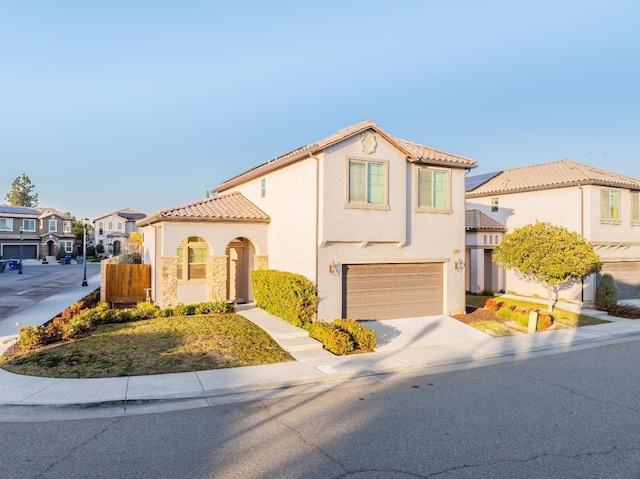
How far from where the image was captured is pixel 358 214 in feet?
46.1

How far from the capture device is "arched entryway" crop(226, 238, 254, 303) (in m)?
19.0

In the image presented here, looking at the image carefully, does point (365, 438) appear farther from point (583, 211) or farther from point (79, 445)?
point (583, 211)

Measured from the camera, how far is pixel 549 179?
22.7 metres

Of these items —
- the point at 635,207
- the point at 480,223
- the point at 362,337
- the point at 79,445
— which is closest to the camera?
the point at 79,445

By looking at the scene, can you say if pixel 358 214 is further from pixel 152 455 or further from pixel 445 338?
pixel 152 455

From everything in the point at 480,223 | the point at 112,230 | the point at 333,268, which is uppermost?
the point at 112,230

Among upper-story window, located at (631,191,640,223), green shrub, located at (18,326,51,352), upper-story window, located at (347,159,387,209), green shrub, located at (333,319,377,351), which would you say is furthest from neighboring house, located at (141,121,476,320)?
upper-story window, located at (631,191,640,223)

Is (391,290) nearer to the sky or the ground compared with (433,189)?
nearer to the ground

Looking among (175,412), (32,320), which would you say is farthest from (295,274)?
(32,320)

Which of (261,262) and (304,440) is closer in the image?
(304,440)

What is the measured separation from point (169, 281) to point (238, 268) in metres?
3.81

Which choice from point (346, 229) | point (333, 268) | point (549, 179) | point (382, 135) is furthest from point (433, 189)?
point (549, 179)

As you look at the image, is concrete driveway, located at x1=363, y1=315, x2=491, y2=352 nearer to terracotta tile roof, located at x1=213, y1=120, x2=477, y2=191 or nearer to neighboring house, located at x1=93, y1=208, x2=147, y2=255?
terracotta tile roof, located at x1=213, y1=120, x2=477, y2=191

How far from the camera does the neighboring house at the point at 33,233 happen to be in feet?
181
